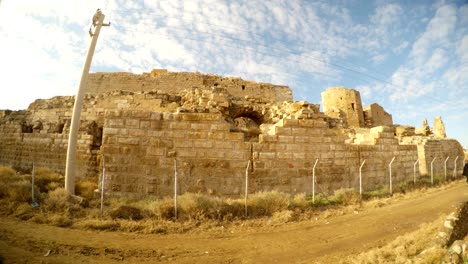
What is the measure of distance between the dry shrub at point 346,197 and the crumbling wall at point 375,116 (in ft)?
71.7

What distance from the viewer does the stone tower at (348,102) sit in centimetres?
2677

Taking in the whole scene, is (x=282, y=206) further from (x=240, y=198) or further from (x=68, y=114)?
(x=68, y=114)

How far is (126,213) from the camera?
265 inches

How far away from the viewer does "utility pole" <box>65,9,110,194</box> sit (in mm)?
7898

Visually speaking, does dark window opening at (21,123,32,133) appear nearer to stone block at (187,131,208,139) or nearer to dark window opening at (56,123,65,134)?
dark window opening at (56,123,65,134)

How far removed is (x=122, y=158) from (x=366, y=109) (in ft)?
91.2

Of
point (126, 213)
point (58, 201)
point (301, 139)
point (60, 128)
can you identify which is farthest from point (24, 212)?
point (301, 139)

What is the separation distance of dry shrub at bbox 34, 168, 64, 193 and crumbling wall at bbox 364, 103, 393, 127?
2814 cm

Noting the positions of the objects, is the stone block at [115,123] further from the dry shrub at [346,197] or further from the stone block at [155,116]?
the dry shrub at [346,197]

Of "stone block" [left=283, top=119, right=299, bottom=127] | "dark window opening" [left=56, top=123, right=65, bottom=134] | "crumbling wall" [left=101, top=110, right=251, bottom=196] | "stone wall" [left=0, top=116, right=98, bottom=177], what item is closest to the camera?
"crumbling wall" [left=101, top=110, right=251, bottom=196]

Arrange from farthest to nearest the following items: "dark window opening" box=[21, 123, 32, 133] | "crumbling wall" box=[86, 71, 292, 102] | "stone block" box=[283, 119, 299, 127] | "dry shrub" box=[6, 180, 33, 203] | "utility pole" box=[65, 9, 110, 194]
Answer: "crumbling wall" box=[86, 71, 292, 102]
"dark window opening" box=[21, 123, 32, 133]
"stone block" box=[283, 119, 299, 127]
"utility pole" box=[65, 9, 110, 194]
"dry shrub" box=[6, 180, 33, 203]

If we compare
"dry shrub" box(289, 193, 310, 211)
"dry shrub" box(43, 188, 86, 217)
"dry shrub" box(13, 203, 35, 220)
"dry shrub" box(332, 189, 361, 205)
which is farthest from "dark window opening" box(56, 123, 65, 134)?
"dry shrub" box(332, 189, 361, 205)

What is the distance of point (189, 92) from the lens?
42.7 ft

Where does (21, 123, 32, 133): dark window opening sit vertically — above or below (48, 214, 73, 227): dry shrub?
above
